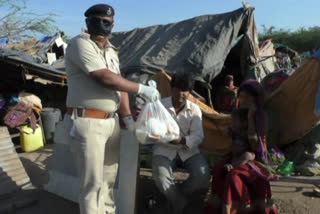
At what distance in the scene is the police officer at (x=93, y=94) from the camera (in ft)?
8.56

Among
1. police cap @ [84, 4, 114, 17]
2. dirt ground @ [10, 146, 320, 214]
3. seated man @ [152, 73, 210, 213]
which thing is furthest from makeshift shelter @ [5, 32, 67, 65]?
police cap @ [84, 4, 114, 17]

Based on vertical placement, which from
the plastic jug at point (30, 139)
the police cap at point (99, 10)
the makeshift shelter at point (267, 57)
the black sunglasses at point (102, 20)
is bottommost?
the plastic jug at point (30, 139)

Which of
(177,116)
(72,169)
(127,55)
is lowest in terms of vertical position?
(72,169)

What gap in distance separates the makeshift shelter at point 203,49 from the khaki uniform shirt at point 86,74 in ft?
12.3

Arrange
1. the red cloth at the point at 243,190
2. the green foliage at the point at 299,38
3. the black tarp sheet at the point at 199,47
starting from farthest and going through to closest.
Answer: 1. the green foliage at the point at 299,38
2. the black tarp sheet at the point at 199,47
3. the red cloth at the point at 243,190

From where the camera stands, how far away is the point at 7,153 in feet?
→ 15.4

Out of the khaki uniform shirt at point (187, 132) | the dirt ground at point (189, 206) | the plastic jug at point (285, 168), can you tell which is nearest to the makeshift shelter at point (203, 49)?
the dirt ground at point (189, 206)

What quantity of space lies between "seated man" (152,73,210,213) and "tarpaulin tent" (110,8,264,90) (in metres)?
2.90

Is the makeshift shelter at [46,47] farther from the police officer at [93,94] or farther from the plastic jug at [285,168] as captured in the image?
the plastic jug at [285,168]

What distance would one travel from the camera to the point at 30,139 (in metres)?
6.98

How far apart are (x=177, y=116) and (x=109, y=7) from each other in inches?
52.9

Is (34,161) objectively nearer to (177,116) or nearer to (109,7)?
(177,116)

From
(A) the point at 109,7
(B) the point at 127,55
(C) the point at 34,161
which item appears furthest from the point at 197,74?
(A) the point at 109,7

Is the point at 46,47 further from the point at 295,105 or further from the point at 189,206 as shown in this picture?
the point at 295,105
